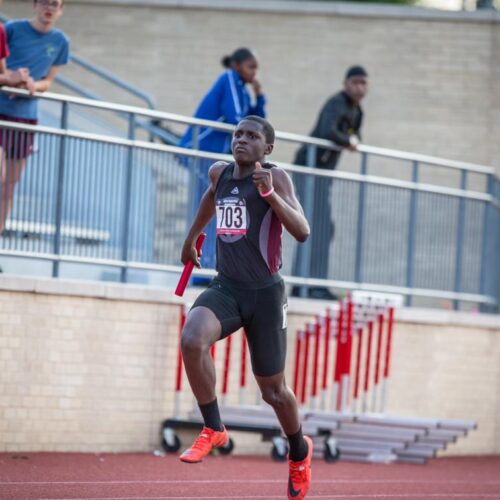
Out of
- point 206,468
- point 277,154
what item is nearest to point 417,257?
point 206,468

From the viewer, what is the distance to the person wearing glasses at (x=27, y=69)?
12.1 meters

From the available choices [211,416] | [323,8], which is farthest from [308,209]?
[323,8]

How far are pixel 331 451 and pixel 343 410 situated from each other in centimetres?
62

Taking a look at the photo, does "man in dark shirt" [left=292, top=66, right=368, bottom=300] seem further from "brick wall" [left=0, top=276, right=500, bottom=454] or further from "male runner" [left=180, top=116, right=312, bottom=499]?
"male runner" [left=180, top=116, right=312, bottom=499]

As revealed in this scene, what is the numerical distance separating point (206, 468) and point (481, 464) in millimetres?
4095

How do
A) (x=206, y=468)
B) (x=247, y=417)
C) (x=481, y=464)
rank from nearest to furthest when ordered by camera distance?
Answer: 1. (x=206, y=468)
2. (x=247, y=417)
3. (x=481, y=464)

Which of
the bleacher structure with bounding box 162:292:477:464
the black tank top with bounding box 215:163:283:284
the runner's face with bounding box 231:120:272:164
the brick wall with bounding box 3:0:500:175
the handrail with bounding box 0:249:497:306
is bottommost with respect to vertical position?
the bleacher structure with bounding box 162:292:477:464

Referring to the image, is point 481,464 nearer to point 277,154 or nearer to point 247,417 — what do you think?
point 247,417

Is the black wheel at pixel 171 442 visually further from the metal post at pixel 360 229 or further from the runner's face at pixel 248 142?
the runner's face at pixel 248 142

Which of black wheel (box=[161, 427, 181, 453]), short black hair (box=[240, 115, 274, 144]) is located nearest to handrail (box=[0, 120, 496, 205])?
black wheel (box=[161, 427, 181, 453])

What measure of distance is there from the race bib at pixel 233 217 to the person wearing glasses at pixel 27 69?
11.8 ft

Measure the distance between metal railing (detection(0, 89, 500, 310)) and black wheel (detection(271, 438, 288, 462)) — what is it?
5.99 feet

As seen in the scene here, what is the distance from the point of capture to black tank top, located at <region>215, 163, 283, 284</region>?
891 centimetres

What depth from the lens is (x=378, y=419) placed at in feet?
45.6
